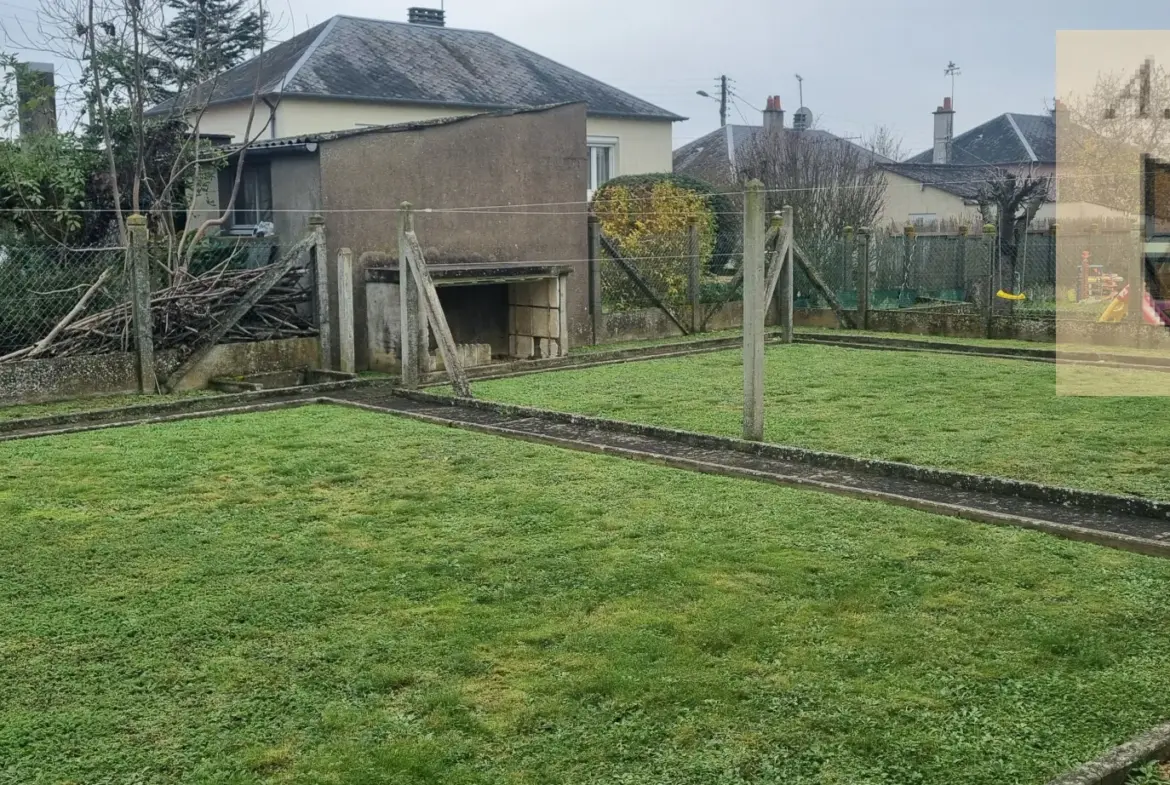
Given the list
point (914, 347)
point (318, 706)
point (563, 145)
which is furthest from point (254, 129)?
point (318, 706)

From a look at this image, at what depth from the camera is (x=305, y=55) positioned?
23.2 metres

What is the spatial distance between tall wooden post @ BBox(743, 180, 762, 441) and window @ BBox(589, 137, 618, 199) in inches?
808

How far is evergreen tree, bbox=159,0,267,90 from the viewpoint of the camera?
48.3ft

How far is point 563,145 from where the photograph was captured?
15734 mm

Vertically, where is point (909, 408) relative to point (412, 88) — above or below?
below

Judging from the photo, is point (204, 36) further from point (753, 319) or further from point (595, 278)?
point (753, 319)

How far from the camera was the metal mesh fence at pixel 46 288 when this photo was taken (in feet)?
37.2

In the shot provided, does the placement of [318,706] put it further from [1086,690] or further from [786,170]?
[786,170]

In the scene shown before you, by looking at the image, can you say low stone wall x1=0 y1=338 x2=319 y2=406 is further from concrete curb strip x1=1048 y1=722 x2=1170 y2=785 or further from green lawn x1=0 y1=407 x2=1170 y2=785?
concrete curb strip x1=1048 y1=722 x2=1170 y2=785

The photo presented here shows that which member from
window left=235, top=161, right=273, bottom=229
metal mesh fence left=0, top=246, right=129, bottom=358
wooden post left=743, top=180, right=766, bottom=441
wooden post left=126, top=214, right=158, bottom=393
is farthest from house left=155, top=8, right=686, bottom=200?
wooden post left=743, top=180, right=766, bottom=441

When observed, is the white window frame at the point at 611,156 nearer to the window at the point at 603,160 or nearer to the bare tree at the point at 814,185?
the window at the point at 603,160

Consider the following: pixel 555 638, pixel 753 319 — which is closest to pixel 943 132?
pixel 753 319

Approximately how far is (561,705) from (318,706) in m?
0.81

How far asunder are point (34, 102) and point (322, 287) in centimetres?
457
